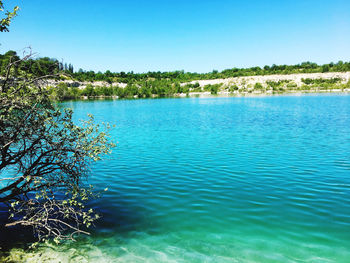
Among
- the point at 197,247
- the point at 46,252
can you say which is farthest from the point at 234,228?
the point at 46,252

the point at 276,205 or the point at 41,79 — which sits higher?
the point at 41,79

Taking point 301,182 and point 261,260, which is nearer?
point 261,260

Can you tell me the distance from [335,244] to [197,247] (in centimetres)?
584

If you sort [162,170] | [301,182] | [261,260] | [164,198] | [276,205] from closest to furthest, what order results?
[261,260] < [276,205] < [164,198] < [301,182] < [162,170]

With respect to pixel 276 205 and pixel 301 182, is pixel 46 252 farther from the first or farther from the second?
pixel 301 182

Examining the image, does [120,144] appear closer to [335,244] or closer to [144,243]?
[144,243]

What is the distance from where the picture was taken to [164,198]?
15875mm

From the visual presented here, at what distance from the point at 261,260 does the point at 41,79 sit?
11351 mm

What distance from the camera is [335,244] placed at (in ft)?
35.4

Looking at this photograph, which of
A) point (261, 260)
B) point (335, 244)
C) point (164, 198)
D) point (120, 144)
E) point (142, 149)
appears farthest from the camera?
point (120, 144)

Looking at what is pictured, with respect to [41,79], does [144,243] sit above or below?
below

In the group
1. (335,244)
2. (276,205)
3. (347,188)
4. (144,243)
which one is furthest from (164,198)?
(347,188)

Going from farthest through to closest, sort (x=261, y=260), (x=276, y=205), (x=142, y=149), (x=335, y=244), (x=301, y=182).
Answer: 1. (x=142, y=149)
2. (x=301, y=182)
3. (x=276, y=205)
4. (x=335, y=244)
5. (x=261, y=260)

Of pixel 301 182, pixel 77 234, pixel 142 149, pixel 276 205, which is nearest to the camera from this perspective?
pixel 77 234
